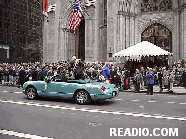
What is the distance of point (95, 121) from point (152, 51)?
1214 cm

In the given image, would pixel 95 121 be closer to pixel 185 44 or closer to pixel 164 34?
pixel 185 44

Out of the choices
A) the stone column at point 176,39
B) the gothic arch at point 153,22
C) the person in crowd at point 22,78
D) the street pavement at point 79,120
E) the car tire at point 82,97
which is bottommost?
the street pavement at point 79,120

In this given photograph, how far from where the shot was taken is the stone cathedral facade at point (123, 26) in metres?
23.7

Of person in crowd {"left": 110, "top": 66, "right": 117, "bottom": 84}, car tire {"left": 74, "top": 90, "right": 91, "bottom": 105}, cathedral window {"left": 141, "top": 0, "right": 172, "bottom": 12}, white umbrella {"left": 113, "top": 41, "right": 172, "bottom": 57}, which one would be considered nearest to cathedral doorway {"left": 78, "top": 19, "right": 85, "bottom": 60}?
cathedral window {"left": 141, "top": 0, "right": 172, "bottom": 12}

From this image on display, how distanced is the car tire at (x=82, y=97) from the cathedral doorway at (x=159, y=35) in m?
16.5

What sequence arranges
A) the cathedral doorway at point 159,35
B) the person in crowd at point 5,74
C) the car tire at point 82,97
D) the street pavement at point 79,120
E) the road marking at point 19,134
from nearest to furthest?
the road marking at point 19,134, the street pavement at point 79,120, the car tire at point 82,97, the person in crowd at point 5,74, the cathedral doorway at point 159,35

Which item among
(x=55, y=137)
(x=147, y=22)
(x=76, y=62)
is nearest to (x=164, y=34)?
(x=147, y=22)

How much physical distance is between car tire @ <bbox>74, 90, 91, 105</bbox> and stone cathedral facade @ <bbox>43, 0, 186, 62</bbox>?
14279mm

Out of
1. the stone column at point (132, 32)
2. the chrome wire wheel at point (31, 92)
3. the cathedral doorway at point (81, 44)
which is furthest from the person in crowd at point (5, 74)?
the stone column at point (132, 32)

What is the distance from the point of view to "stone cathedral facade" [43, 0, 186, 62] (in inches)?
931

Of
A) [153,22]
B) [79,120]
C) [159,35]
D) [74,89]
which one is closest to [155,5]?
[153,22]

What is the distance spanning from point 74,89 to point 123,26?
15.4m

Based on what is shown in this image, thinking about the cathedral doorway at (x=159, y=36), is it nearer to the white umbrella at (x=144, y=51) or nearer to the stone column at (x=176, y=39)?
the stone column at (x=176, y=39)

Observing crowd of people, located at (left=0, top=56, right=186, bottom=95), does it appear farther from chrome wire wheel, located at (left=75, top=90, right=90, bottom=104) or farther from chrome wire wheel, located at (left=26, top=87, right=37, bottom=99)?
chrome wire wheel, located at (left=75, top=90, right=90, bottom=104)
